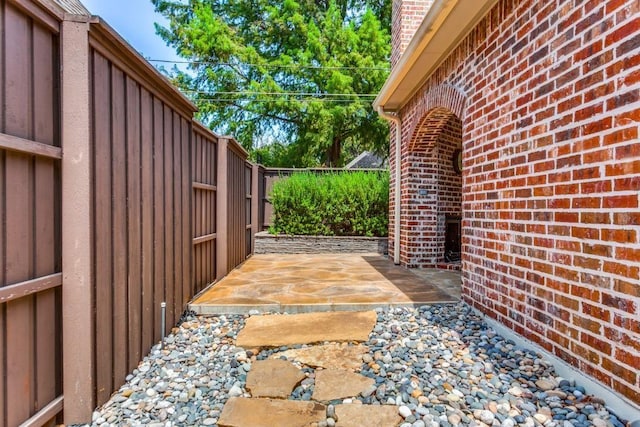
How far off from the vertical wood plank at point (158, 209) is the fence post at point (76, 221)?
2.71ft

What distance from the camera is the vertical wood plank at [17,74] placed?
141 cm

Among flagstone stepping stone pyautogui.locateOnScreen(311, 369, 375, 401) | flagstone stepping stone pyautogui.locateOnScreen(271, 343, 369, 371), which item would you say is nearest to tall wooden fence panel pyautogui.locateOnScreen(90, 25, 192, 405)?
flagstone stepping stone pyautogui.locateOnScreen(271, 343, 369, 371)

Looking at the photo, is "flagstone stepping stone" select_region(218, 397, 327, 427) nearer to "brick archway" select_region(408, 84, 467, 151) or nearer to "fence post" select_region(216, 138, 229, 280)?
"fence post" select_region(216, 138, 229, 280)

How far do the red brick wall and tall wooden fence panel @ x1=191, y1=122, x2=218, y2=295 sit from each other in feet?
8.46

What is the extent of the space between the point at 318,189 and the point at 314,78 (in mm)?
6706

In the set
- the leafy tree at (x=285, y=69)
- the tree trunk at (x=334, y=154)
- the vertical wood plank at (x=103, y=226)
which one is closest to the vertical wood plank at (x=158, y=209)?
the vertical wood plank at (x=103, y=226)

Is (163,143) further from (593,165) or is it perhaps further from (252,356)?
(593,165)

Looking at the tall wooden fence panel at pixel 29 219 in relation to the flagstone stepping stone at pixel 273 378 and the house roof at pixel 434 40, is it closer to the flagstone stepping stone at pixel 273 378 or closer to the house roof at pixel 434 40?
the flagstone stepping stone at pixel 273 378

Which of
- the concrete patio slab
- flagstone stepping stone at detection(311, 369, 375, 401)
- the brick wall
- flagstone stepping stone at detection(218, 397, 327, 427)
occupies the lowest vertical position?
flagstone stepping stone at detection(218, 397, 327, 427)

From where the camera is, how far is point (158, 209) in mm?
2623

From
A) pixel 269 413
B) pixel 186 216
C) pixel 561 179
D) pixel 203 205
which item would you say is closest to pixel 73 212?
pixel 269 413

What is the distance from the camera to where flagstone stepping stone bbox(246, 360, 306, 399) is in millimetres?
2020

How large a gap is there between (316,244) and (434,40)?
4961 mm

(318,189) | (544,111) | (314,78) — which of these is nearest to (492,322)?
(544,111)
